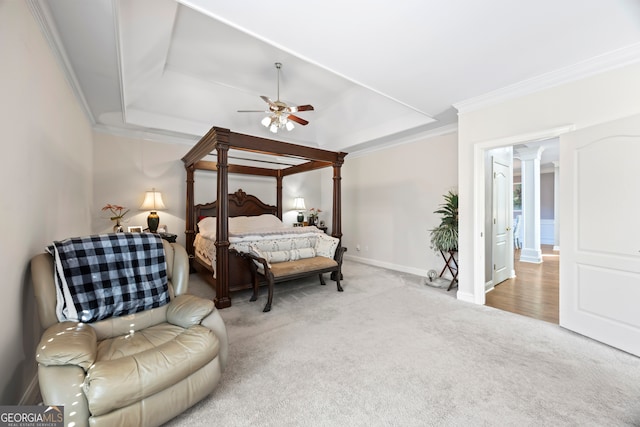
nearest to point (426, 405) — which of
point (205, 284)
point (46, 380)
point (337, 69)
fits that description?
point (46, 380)

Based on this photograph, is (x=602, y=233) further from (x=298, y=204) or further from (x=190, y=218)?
(x=190, y=218)

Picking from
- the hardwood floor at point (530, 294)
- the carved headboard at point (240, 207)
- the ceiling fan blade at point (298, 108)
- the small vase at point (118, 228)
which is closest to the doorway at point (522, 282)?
the hardwood floor at point (530, 294)

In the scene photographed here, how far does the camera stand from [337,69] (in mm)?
2627

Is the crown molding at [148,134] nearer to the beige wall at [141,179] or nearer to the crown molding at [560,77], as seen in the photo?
the beige wall at [141,179]

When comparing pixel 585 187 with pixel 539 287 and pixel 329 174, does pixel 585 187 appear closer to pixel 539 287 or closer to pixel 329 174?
pixel 539 287

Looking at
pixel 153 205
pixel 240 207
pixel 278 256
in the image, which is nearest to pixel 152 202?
pixel 153 205

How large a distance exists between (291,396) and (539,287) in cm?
433

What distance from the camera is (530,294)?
3676 mm

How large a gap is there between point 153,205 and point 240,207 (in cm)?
163

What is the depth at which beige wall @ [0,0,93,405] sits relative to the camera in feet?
4.57

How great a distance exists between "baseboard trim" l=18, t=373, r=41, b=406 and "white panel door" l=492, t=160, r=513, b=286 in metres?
5.10

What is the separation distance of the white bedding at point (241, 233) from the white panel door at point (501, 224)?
2.87 m

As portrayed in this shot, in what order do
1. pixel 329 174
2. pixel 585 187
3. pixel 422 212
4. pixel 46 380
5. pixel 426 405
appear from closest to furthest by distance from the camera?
pixel 46 380
pixel 426 405
pixel 585 187
pixel 422 212
pixel 329 174

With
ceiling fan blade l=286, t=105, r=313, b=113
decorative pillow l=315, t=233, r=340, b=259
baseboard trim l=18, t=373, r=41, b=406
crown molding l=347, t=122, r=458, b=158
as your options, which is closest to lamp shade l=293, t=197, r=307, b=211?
crown molding l=347, t=122, r=458, b=158
